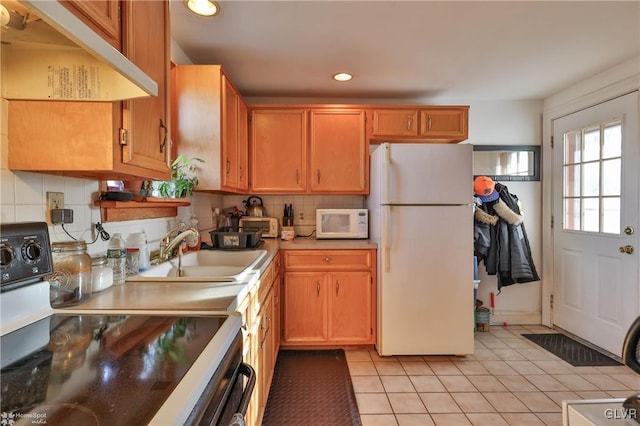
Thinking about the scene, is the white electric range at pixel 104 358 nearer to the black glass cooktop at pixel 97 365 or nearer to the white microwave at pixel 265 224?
the black glass cooktop at pixel 97 365

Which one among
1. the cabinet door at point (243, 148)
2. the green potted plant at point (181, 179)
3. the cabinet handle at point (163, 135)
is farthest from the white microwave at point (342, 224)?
the cabinet handle at point (163, 135)

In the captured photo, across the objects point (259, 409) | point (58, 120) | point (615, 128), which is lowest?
point (259, 409)

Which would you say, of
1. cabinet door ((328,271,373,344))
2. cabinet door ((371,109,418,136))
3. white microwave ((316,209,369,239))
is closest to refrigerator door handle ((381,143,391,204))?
white microwave ((316,209,369,239))

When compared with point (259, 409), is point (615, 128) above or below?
above

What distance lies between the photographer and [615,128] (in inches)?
96.4

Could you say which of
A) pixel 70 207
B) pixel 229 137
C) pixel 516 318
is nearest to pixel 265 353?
pixel 70 207

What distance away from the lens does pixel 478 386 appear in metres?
2.06

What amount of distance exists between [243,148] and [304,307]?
137 cm

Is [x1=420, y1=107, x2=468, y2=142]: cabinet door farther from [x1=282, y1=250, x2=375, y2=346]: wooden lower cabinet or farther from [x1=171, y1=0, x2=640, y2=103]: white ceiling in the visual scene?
[x1=282, y1=250, x2=375, y2=346]: wooden lower cabinet

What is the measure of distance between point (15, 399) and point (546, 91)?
3.80m

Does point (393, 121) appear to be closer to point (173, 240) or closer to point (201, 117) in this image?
point (201, 117)

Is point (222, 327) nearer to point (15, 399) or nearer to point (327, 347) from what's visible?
point (15, 399)

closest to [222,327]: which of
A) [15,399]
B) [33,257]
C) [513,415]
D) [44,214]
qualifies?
[15,399]

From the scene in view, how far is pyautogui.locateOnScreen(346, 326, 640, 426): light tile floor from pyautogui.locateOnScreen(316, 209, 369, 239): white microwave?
96 centimetres
